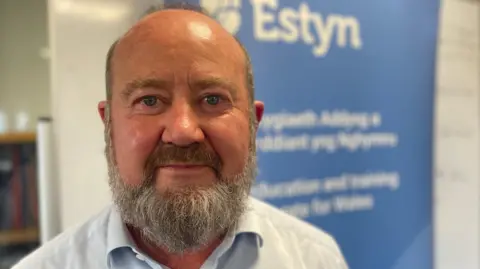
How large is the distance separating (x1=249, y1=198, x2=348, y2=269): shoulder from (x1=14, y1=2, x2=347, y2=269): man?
82mm

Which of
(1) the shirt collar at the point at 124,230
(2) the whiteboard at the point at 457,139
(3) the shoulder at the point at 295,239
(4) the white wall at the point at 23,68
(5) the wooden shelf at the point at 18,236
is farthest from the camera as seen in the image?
(4) the white wall at the point at 23,68

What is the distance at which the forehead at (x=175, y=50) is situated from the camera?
0.86 metres

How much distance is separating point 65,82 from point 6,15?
1109 millimetres

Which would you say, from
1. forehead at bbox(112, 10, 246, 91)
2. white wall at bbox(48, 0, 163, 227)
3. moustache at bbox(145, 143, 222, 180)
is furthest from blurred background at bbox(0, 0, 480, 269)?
moustache at bbox(145, 143, 222, 180)

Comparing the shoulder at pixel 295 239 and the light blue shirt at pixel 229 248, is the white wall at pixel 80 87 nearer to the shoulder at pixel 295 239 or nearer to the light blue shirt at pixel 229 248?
the light blue shirt at pixel 229 248

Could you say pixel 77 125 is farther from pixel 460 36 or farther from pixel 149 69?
pixel 460 36

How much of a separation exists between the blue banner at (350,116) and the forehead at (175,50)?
43cm

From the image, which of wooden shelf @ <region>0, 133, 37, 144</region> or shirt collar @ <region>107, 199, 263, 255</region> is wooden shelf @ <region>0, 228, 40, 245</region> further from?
shirt collar @ <region>107, 199, 263, 255</region>

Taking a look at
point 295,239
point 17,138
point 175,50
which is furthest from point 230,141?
point 17,138

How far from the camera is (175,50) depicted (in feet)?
2.84

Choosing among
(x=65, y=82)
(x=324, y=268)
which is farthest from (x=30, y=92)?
(x=324, y=268)

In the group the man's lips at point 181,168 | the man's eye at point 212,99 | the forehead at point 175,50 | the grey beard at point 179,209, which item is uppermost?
the forehead at point 175,50

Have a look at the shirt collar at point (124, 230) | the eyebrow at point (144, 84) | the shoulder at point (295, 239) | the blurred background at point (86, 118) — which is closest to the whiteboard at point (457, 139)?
the blurred background at point (86, 118)

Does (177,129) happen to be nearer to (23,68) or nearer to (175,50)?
(175,50)
